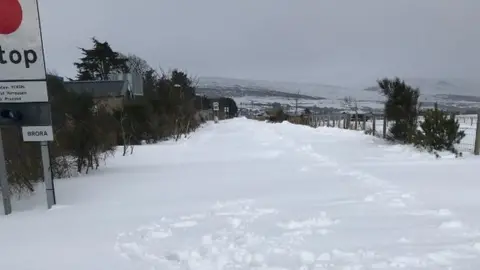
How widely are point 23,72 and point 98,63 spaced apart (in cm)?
5534

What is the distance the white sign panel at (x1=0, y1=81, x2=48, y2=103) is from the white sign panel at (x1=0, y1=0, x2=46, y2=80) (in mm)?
87

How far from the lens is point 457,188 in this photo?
269 inches

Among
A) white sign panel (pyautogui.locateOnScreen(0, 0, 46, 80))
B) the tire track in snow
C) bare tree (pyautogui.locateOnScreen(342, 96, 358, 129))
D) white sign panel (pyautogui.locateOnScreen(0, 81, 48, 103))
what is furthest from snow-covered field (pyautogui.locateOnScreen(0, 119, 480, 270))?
bare tree (pyautogui.locateOnScreen(342, 96, 358, 129))

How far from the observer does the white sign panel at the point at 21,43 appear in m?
5.93

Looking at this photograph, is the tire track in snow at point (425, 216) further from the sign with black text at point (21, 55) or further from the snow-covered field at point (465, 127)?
the snow-covered field at point (465, 127)

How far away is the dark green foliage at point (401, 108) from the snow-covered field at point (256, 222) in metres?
4.94

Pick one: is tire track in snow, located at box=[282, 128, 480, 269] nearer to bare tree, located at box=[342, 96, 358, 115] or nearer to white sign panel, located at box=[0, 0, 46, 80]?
white sign panel, located at box=[0, 0, 46, 80]

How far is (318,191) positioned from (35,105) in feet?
15.2

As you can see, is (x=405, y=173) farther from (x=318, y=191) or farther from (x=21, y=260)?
(x=21, y=260)

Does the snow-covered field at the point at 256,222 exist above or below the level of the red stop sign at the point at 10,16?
below

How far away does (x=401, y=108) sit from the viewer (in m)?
14.1

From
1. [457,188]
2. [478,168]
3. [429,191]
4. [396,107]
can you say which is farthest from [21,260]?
[396,107]

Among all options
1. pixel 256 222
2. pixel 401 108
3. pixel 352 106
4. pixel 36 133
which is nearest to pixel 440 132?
pixel 401 108

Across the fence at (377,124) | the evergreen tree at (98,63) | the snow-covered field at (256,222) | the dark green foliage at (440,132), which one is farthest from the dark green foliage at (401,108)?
the evergreen tree at (98,63)
